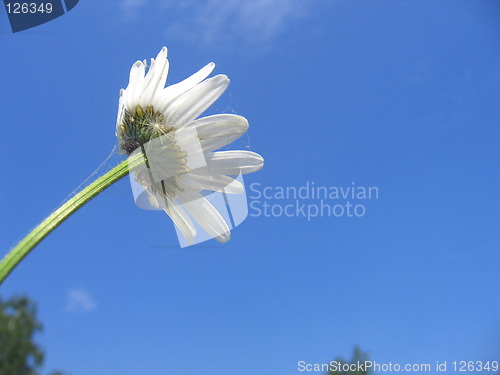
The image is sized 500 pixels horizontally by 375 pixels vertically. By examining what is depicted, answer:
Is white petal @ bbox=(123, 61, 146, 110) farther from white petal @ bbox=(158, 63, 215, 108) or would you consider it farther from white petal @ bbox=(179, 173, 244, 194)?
white petal @ bbox=(179, 173, 244, 194)

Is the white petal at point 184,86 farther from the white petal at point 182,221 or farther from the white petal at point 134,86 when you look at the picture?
the white petal at point 182,221

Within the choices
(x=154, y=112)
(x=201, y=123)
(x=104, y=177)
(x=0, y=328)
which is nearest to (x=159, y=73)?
(x=154, y=112)

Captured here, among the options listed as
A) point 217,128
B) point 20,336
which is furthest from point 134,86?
point 20,336

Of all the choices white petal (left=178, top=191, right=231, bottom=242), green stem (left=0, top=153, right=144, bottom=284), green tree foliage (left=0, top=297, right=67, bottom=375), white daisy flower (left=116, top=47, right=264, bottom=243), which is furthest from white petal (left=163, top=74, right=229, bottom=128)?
green tree foliage (left=0, top=297, right=67, bottom=375)

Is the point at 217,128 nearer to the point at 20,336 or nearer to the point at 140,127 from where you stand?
the point at 140,127

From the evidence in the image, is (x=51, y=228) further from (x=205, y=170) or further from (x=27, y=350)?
(x=27, y=350)

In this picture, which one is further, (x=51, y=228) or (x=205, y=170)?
(x=205, y=170)

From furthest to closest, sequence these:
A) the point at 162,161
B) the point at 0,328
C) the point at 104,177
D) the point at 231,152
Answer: the point at 0,328, the point at 231,152, the point at 162,161, the point at 104,177
